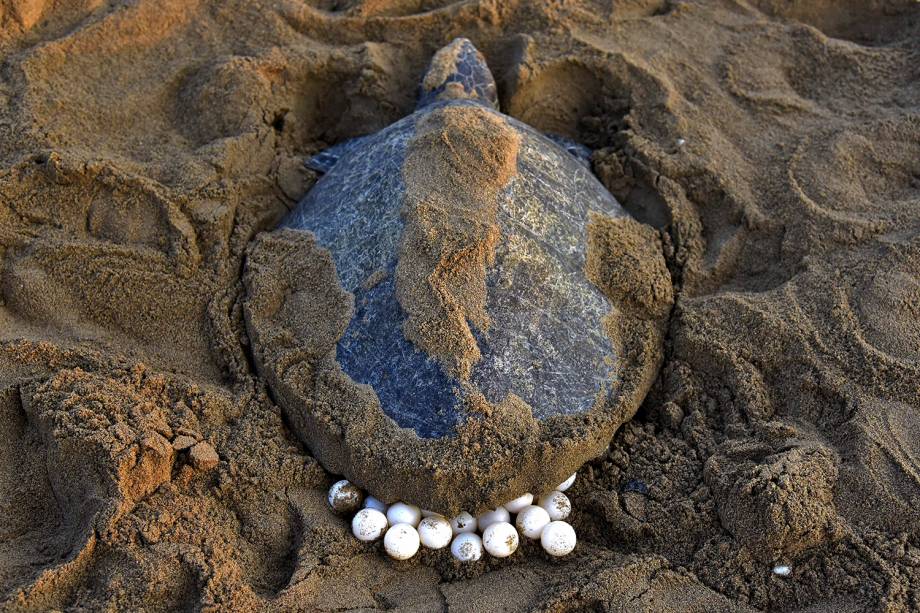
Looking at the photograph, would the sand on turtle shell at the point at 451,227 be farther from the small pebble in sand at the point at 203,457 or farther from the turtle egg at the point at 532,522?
the small pebble in sand at the point at 203,457

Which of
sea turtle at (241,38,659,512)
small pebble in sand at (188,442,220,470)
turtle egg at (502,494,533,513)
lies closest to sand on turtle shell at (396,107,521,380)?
sea turtle at (241,38,659,512)

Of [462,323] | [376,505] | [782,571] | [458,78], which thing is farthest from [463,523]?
[458,78]

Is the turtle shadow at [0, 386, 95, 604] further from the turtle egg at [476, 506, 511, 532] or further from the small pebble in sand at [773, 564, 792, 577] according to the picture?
the small pebble in sand at [773, 564, 792, 577]

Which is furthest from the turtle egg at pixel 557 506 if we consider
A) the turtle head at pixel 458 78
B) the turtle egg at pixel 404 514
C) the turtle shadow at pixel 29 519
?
the turtle head at pixel 458 78

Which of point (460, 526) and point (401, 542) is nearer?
point (401, 542)

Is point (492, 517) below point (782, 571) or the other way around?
below

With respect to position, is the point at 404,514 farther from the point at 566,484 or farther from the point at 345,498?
the point at 566,484
